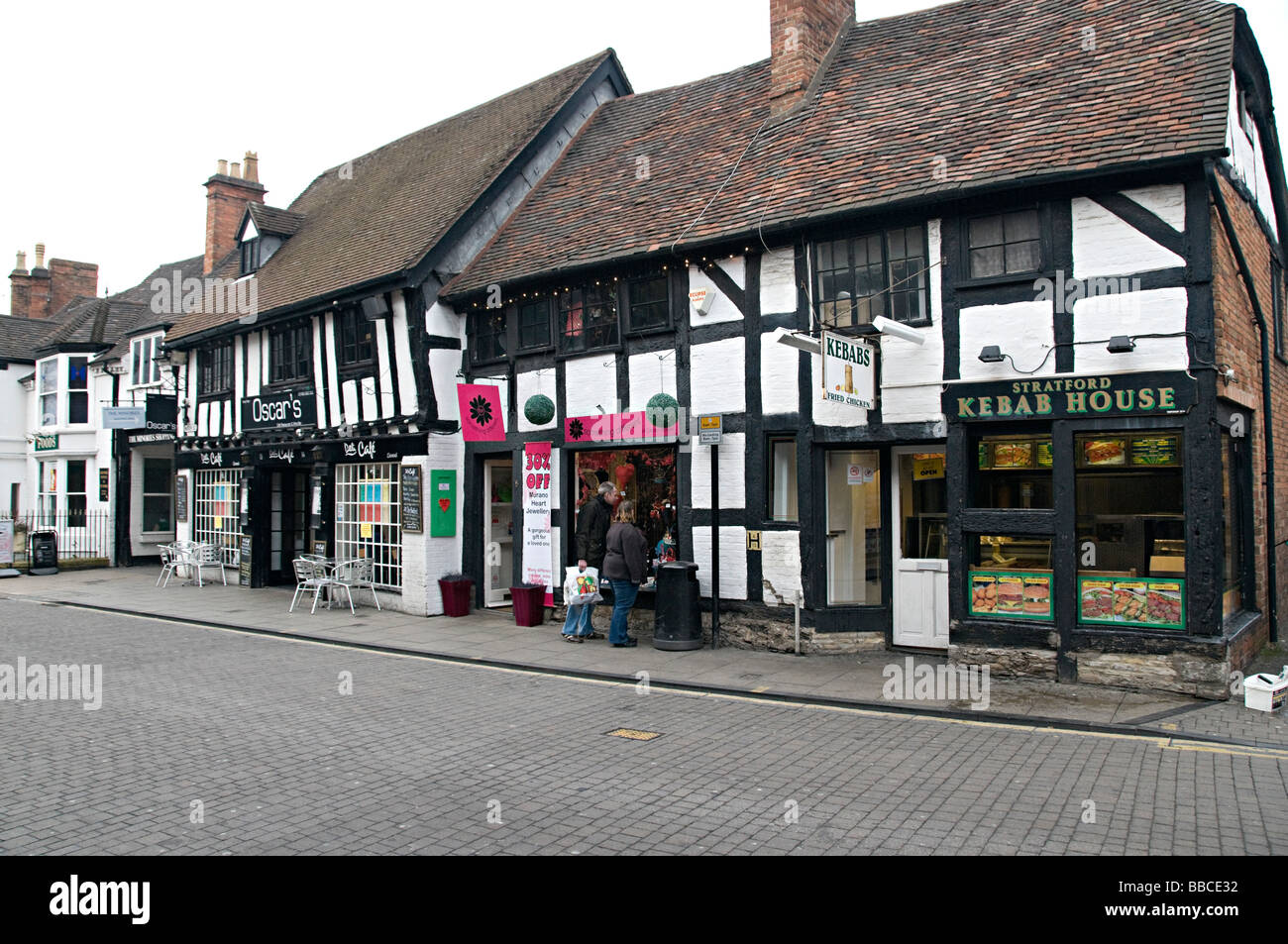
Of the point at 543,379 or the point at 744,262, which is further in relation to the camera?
the point at 543,379

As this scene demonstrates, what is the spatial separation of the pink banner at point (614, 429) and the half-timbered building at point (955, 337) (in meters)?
0.09

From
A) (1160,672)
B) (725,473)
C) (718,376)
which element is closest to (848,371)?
(718,376)

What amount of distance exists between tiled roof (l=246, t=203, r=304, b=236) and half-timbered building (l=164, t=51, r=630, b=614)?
0.05 meters

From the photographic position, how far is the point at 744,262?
11.8 m

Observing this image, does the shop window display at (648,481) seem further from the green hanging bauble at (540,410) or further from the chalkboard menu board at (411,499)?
the chalkboard menu board at (411,499)

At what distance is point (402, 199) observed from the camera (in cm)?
1852

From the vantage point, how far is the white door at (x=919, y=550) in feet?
35.7

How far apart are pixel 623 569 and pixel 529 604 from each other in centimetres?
247

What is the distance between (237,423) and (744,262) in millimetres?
12856

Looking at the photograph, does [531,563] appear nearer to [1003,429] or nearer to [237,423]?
[1003,429]

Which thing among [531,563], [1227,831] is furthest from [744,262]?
[1227,831]

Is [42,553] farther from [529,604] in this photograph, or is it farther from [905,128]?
[905,128]

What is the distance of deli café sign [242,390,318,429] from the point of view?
688 inches

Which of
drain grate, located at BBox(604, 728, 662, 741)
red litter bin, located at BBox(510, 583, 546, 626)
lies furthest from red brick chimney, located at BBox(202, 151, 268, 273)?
drain grate, located at BBox(604, 728, 662, 741)
